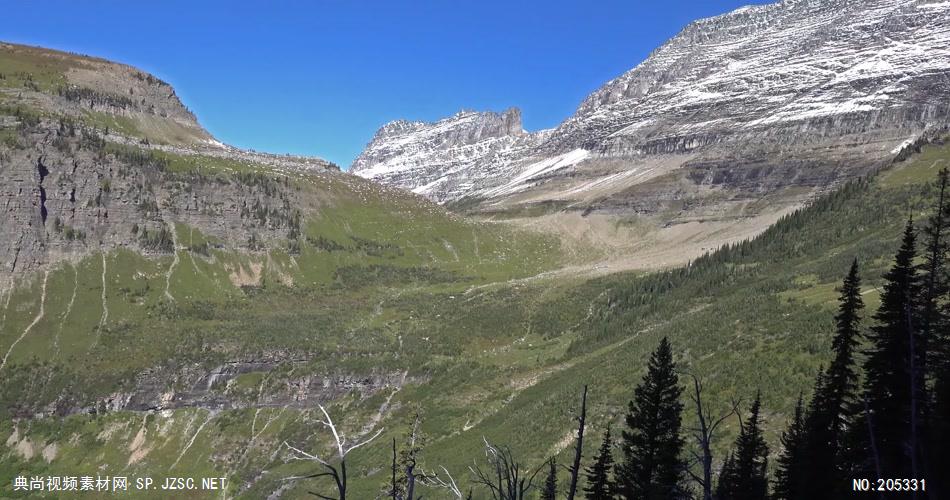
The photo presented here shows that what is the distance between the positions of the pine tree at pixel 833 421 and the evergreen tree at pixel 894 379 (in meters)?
1.78

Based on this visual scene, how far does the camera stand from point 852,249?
13375 cm

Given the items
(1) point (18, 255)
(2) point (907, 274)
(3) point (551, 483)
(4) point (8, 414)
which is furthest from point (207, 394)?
(2) point (907, 274)

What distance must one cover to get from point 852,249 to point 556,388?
7197 cm

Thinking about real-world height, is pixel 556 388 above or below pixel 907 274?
below

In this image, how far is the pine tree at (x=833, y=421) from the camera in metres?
35.2

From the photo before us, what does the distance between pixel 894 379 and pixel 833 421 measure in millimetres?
5262

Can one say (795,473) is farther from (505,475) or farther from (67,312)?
(67,312)

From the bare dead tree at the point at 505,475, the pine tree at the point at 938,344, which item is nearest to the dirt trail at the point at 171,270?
the bare dead tree at the point at 505,475

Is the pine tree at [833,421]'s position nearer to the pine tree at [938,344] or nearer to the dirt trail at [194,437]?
the pine tree at [938,344]

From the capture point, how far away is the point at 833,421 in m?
38.1

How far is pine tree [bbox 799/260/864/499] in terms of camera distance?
3525cm

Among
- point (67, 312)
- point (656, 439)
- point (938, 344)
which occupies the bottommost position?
point (656, 439)

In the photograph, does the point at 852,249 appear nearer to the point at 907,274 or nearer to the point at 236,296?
the point at 907,274

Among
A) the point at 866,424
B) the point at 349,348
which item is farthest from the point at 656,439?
the point at 349,348
